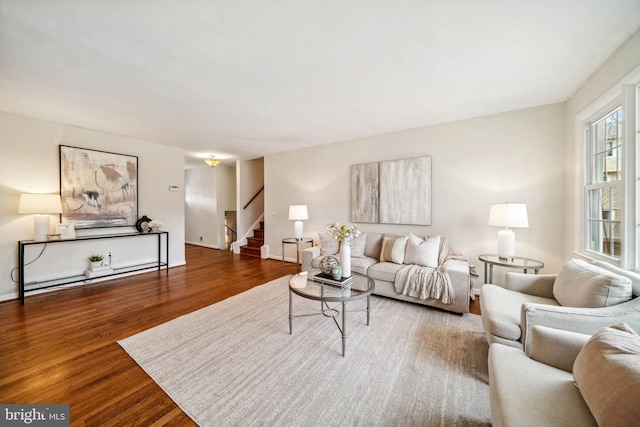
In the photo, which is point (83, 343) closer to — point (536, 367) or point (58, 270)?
point (58, 270)

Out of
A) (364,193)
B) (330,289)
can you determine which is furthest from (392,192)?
(330,289)

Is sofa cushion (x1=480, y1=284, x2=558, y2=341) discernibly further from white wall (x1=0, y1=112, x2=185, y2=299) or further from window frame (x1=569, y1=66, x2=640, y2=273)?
white wall (x1=0, y1=112, x2=185, y2=299)

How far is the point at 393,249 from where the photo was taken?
352 centimetres

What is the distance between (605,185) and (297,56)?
3147 millimetres

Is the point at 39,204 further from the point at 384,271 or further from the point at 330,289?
the point at 384,271

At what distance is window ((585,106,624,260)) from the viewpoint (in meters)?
2.16

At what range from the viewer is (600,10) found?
159 cm

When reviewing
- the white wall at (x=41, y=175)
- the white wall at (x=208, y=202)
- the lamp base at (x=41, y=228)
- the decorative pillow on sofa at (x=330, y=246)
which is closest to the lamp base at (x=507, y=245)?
the decorative pillow on sofa at (x=330, y=246)

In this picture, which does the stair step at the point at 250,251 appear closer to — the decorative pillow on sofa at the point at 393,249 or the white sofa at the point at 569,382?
the decorative pillow on sofa at the point at 393,249

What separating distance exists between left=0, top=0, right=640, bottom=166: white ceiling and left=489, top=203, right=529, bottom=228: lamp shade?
1.30 meters

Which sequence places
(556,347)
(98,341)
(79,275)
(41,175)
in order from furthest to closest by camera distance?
(79,275)
(41,175)
(98,341)
(556,347)

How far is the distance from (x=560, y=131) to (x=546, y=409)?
11.1 feet

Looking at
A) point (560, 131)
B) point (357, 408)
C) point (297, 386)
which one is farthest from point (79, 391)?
point (560, 131)

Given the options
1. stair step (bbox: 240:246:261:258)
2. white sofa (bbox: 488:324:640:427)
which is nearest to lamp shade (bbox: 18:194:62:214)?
stair step (bbox: 240:246:261:258)
